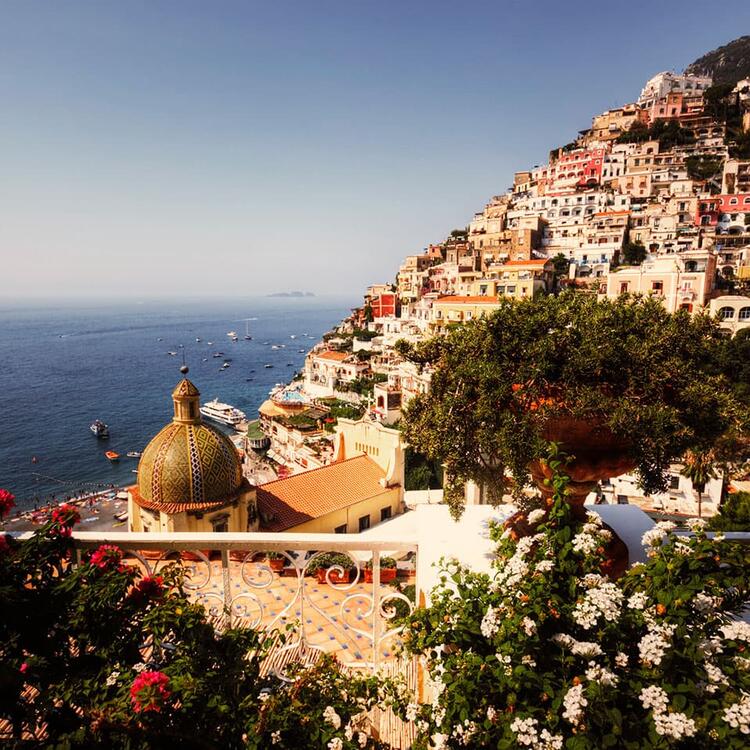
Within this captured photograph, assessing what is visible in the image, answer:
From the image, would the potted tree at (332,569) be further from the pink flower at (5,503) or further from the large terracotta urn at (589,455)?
the pink flower at (5,503)

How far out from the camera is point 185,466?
12.8 meters

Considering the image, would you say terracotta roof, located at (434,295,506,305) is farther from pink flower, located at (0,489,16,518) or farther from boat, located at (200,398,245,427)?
pink flower, located at (0,489,16,518)

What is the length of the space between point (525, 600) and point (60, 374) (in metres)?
106

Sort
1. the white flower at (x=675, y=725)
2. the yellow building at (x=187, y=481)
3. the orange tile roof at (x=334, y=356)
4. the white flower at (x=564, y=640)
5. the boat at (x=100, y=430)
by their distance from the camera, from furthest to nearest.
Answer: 1. the orange tile roof at (x=334, y=356)
2. the boat at (x=100, y=430)
3. the yellow building at (x=187, y=481)
4. the white flower at (x=564, y=640)
5. the white flower at (x=675, y=725)

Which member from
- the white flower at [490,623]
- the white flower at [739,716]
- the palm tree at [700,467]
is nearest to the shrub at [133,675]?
the white flower at [490,623]

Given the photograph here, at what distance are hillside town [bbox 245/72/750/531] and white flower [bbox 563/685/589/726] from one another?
58.6 feet

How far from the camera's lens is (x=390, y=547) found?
100 inches

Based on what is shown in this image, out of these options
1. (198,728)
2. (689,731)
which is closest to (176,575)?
(198,728)

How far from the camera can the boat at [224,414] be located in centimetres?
5275

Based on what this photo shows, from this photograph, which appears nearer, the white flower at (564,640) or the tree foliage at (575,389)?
the white flower at (564,640)

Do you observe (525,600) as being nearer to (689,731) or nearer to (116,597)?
(689,731)

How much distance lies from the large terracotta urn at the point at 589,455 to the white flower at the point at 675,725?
1.26 meters

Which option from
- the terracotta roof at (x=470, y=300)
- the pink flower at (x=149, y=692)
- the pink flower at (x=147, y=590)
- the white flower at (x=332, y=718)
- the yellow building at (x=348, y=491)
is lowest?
the yellow building at (x=348, y=491)

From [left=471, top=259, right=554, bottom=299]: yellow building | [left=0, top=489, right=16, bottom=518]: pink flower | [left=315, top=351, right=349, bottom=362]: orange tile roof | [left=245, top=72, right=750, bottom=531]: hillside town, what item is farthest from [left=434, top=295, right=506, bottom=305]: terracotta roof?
[left=0, top=489, right=16, bottom=518]: pink flower
